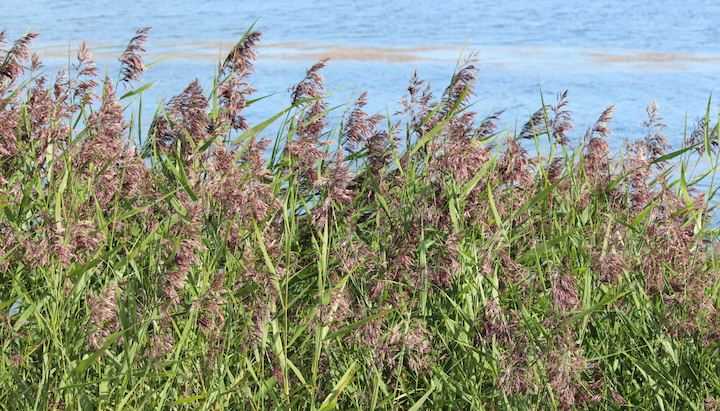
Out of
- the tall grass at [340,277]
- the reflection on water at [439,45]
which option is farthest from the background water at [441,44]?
the tall grass at [340,277]

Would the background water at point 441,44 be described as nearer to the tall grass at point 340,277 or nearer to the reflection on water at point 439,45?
the reflection on water at point 439,45

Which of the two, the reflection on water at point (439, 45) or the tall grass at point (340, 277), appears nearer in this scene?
the tall grass at point (340, 277)

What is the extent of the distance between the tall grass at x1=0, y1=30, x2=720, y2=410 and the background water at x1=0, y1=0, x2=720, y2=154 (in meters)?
3.91

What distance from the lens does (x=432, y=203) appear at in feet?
10.5

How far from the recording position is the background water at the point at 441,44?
385 inches

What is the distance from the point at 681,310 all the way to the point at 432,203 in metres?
0.89

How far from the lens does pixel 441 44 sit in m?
12.9

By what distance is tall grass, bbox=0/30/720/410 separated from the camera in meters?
2.55

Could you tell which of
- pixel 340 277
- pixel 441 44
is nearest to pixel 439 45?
pixel 441 44

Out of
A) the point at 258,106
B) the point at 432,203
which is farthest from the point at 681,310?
the point at 258,106

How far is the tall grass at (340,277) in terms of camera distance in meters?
2.55

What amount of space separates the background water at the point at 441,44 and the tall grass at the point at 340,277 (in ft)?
12.8

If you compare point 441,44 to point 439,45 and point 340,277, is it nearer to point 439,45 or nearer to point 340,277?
point 439,45

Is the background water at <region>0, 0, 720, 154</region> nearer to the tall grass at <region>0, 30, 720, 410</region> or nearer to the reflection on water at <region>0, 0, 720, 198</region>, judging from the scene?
the reflection on water at <region>0, 0, 720, 198</region>
